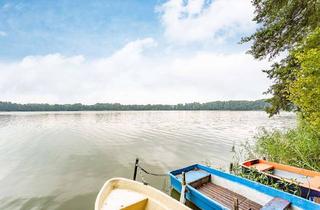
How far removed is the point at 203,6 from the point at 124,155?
427 inches

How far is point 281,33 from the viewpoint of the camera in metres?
8.10

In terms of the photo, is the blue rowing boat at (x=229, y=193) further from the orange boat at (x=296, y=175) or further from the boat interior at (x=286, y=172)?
the boat interior at (x=286, y=172)

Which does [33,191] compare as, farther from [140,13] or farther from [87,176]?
[140,13]

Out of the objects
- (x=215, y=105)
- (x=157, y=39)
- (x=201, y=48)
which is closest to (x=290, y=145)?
(x=201, y=48)

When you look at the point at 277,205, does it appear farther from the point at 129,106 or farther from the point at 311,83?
the point at 129,106

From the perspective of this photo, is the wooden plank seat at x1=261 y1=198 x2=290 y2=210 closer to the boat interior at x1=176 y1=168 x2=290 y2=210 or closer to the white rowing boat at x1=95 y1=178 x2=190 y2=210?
the boat interior at x1=176 y1=168 x2=290 y2=210

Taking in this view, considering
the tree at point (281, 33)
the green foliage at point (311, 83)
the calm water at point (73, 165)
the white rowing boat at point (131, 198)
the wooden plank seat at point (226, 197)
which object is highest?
the tree at point (281, 33)

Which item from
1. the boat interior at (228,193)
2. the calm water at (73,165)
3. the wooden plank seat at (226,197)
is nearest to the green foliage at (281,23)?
the calm water at (73,165)

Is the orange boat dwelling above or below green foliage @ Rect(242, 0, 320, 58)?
below

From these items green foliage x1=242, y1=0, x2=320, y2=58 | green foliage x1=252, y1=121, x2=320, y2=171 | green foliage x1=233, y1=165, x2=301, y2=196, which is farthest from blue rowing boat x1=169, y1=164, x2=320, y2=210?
green foliage x1=242, y1=0, x2=320, y2=58

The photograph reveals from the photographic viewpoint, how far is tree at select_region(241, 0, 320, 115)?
7.16 m

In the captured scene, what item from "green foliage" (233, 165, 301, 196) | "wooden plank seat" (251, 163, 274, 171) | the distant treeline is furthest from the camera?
the distant treeline

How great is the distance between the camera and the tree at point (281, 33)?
7.16m

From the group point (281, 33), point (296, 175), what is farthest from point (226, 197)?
point (281, 33)
